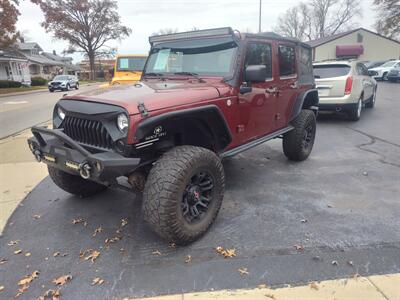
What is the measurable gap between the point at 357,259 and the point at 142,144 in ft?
7.06

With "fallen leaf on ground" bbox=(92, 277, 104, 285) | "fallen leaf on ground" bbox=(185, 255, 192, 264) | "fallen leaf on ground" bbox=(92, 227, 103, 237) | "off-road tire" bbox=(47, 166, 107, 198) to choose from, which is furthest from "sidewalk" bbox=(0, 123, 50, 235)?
"fallen leaf on ground" bbox=(185, 255, 192, 264)

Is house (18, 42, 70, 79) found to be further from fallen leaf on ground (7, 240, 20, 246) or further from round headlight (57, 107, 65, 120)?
fallen leaf on ground (7, 240, 20, 246)

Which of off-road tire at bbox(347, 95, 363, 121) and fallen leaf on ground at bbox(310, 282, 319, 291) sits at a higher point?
off-road tire at bbox(347, 95, 363, 121)

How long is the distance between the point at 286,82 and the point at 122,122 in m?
2.89

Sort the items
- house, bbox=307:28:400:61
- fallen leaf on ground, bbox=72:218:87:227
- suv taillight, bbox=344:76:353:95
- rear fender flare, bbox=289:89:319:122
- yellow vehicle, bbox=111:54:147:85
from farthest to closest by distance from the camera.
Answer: house, bbox=307:28:400:61 < yellow vehicle, bbox=111:54:147:85 < suv taillight, bbox=344:76:353:95 < rear fender flare, bbox=289:89:319:122 < fallen leaf on ground, bbox=72:218:87:227

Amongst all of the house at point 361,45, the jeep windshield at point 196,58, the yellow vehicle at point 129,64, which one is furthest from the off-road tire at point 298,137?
the house at point 361,45

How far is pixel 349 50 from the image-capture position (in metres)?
45.1

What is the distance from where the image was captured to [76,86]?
35.0 m

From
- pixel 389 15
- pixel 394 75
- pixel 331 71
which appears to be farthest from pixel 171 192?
pixel 389 15

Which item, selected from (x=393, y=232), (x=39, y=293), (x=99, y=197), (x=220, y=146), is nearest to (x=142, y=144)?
(x=220, y=146)

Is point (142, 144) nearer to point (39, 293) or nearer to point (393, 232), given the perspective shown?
point (39, 293)

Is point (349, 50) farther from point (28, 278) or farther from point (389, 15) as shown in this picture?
point (28, 278)

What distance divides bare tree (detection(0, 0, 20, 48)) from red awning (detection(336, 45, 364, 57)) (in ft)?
127

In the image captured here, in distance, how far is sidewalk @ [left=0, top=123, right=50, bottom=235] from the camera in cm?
429
